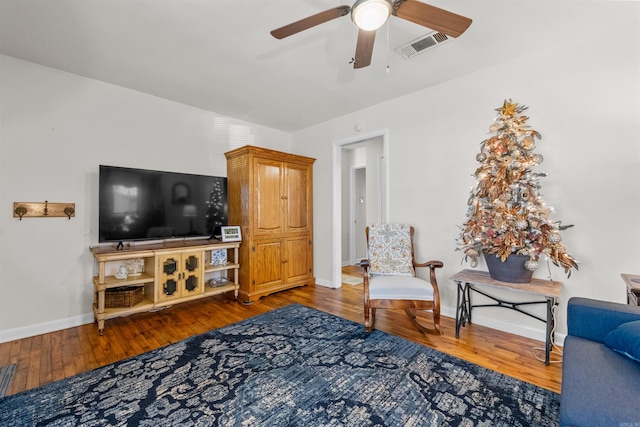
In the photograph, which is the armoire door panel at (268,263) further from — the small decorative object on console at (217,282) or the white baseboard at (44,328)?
the white baseboard at (44,328)

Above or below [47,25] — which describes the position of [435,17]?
below

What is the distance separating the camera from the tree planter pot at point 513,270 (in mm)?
2238

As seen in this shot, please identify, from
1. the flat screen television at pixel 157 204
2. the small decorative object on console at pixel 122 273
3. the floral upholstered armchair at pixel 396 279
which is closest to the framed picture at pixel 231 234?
the flat screen television at pixel 157 204

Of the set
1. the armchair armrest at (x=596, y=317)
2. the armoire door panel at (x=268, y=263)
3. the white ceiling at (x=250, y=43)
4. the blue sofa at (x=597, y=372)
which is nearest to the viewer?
the blue sofa at (x=597, y=372)

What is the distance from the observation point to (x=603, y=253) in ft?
7.16

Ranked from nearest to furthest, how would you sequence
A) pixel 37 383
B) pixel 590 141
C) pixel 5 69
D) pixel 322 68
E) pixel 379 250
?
1. pixel 37 383
2. pixel 590 141
3. pixel 5 69
4. pixel 322 68
5. pixel 379 250

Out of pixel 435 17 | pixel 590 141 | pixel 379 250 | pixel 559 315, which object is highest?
pixel 435 17

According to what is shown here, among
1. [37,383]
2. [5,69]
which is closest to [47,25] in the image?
[5,69]

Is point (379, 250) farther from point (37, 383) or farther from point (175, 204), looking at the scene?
point (37, 383)

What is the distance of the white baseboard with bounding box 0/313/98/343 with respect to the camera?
247cm

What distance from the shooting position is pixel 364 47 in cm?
183

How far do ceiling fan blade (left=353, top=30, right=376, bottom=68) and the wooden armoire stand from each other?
6.39ft

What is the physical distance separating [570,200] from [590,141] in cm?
50

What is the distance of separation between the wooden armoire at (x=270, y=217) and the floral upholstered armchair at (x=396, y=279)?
A: 132 cm
